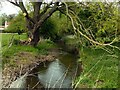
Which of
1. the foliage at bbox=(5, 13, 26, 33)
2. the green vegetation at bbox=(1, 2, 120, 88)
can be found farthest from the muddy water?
the foliage at bbox=(5, 13, 26, 33)

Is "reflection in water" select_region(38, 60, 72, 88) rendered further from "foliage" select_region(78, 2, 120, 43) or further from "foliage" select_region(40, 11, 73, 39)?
"foliage" select_region(40, 11, 73, 39)

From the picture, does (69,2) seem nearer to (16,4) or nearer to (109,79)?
(16,4)

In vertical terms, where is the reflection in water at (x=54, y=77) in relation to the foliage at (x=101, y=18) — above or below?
below

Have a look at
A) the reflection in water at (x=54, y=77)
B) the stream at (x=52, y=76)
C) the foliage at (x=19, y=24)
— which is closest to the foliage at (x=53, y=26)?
the foliage at (x=19, y=24)

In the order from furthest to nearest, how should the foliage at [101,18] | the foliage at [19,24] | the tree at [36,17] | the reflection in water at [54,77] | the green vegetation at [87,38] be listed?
the foliage at [19,24] → the tree at [36,17] → the foliage at [101,18] → the reflection in water at [54,77] → the green vegetation at [87,38]

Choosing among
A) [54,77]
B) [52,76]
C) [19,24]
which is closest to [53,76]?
[54,77]

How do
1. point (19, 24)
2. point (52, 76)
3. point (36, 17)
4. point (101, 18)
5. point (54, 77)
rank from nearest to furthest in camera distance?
point (52, 76) → point (54, 77) → point (101, 18) → point (36, 17) → point (19, 24)

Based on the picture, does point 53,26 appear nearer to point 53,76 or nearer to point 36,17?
point 36,17

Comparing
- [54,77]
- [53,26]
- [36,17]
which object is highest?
[36,17]

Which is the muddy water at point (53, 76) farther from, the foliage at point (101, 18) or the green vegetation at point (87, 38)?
the foliage at point (101, 18)

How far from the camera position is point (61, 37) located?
909 inches

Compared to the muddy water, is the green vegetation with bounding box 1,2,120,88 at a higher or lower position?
higher

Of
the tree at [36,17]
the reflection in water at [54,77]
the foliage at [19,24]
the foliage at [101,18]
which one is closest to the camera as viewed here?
the reflection in water at [54,77]

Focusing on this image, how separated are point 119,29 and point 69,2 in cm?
337
